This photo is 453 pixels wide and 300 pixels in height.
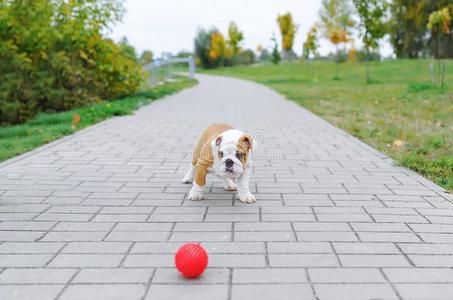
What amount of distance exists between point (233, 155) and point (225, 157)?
0.25 feet

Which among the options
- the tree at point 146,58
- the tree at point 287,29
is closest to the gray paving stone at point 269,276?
the tree at point 146,58

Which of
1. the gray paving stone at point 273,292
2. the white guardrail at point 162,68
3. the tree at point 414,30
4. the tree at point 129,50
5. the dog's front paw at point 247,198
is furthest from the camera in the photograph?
the tree at point 414,30

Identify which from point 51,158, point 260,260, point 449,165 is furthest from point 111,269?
point 449,165

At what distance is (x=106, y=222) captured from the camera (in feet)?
13.3

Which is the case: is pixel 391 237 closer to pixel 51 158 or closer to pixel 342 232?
pixel 342 232

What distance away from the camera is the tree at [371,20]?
2380 cm

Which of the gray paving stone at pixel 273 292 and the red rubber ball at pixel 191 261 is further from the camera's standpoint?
the red rubber ball at pixel 191 261

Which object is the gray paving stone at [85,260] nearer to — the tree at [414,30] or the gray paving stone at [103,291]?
the gray paving stone at [103,291]

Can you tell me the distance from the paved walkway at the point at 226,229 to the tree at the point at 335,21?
30.1 meters

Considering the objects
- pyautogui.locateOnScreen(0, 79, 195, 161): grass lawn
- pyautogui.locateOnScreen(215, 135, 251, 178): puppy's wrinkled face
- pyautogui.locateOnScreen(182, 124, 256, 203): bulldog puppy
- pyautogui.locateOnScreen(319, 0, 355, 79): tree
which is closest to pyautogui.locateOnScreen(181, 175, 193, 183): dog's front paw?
pyautogui.locateOnScreen(182, 124, 256, 203): bulldog puppy

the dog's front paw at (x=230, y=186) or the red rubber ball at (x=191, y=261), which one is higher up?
the red rubber ball at (x=191, y=261)

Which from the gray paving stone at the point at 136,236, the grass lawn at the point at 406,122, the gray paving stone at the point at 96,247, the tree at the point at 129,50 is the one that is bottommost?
the grass lawn at the point at 406,122

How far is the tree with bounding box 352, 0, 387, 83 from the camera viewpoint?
2380 cm

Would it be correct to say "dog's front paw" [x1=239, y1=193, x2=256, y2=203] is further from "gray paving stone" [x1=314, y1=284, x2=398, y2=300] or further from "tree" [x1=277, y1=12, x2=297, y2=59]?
"tree" [x1=277, y1=12, x2=297, y2=59]
